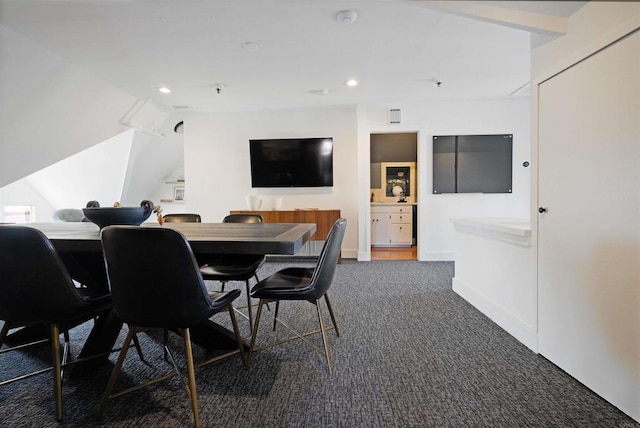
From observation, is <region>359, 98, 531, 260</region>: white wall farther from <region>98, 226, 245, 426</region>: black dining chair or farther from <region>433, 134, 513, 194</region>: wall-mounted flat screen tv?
<region>98, 226, 245, 426</region>: black dining chair

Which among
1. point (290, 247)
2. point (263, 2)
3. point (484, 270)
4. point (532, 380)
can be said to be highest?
point (263, 2)

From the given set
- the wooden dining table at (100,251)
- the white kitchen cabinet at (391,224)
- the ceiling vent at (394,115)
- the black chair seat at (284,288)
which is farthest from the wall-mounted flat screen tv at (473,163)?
the black chair seat at (284,288)

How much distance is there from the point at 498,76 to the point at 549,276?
9.03 ft

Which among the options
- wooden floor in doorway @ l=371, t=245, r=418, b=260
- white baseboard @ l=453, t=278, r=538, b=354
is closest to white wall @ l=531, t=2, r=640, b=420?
white baseboard @ l=453, t=278, r=538, b=354

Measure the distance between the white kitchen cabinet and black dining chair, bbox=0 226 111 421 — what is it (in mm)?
4936

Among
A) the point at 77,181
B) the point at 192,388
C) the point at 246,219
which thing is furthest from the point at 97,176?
the point at 192,388

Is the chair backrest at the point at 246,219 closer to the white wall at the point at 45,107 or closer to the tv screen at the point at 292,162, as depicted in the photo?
the tv screen at the point at 292,162

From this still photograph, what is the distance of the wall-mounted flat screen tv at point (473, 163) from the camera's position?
453 centimetres

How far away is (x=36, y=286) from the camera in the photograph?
1.37 metres

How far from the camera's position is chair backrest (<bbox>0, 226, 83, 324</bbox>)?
1321 mm

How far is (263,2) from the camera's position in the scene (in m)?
2.16

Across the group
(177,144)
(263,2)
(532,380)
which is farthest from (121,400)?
(177,144)

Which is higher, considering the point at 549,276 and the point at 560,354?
the point at 549,276

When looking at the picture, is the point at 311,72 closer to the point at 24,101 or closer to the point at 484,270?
the point at 484,270
